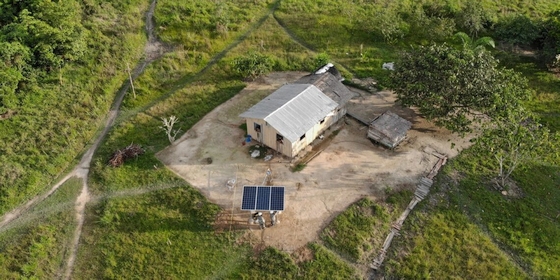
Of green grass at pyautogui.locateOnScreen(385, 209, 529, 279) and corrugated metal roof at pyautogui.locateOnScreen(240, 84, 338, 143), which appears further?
corrugated metal roof at pyautogui.locateOnScreen(240, 84, 338, 143)

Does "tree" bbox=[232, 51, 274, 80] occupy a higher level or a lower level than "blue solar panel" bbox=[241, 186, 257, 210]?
higher

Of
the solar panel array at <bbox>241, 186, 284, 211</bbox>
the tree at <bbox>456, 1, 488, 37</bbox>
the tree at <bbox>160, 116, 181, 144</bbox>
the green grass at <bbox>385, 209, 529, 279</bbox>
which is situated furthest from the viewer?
the tree at <bbox>456, 1, 488, 37</bbox>

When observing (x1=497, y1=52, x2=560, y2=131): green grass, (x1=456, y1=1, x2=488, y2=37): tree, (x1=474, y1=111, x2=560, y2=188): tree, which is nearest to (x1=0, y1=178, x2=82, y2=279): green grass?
(x1=474, y1=111, x2=560, y2=188): tree

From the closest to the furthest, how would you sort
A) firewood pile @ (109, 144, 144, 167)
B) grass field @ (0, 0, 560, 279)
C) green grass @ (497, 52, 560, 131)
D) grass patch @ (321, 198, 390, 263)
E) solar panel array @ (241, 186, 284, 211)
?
1. grass field @ (0, 0, 560, 279)
2. solar panel array @ (241, 186, 284, 211)
3. grass patch @ (321, 198, 390, 263)
4. firewood pile @ (109, 144, 144, 167)
5. green grass @ (497, 52, 560, 131)

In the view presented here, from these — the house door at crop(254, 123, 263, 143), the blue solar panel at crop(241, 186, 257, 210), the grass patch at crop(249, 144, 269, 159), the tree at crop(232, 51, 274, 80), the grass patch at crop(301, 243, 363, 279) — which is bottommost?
the grass patch at crop(301, 243, 363, 279)

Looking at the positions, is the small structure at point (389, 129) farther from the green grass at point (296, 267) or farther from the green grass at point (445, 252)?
the green grass at point (296, 267)

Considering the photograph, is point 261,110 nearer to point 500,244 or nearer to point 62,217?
point 62,217

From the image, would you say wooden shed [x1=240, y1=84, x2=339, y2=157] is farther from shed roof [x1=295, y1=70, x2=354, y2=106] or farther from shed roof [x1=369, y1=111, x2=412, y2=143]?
shed roof [x1=369, y1=111, x2=412, y2=143]
